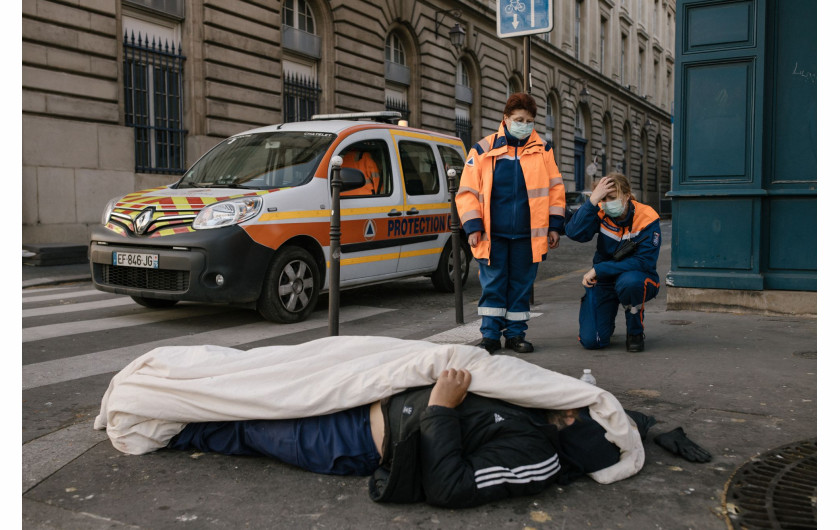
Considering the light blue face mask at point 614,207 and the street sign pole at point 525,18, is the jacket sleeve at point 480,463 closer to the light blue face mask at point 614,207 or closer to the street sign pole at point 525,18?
the light blue face mask at point 614,207

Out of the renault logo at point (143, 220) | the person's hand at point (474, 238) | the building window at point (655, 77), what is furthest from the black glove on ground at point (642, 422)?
the building window at point (655, 77)

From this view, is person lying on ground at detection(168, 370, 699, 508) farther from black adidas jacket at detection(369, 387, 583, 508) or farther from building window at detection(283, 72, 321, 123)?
building window at detection(283, 72, 321, 123)

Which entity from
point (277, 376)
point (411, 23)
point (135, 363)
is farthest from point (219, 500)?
point (411, 23)

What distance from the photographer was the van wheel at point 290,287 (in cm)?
652

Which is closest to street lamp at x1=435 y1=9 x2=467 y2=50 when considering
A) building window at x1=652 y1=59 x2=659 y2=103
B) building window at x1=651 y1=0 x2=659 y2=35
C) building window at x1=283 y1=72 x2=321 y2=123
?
building window at x1=283 y1=72 x2=321 y2=123

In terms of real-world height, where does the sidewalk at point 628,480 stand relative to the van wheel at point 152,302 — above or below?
below

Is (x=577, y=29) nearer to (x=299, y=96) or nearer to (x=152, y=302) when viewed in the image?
(x=299, y=96)

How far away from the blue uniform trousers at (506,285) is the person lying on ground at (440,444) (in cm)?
255

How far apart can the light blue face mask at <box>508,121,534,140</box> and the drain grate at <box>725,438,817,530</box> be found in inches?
110

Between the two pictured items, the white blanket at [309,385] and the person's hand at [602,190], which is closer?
the white blanket at [309,385]

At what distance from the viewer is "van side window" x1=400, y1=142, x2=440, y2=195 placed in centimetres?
816

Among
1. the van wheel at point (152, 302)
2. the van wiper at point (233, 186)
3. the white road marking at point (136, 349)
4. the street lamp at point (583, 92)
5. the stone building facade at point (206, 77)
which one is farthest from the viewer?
the street lamp at point (583, 92)

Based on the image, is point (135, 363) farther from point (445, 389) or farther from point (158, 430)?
point (445, 389)

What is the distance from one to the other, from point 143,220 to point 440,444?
4.60 metres
